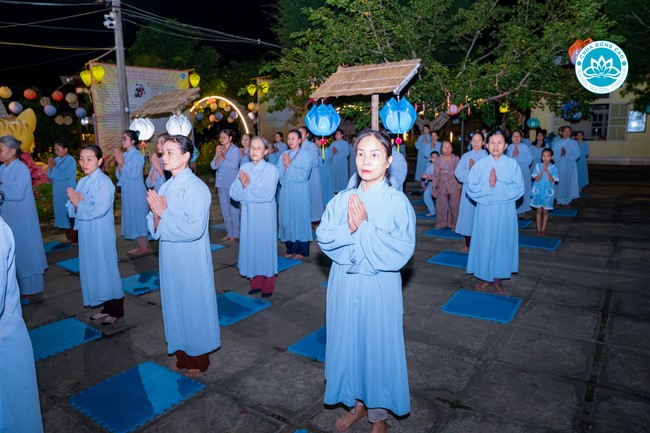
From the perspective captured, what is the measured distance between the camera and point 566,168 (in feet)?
38.5

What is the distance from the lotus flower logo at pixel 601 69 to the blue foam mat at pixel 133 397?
27.2ft

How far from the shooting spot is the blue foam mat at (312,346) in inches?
168

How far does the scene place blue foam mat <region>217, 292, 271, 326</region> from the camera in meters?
5.16

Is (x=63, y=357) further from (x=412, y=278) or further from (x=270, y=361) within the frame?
(x=412, y=278)

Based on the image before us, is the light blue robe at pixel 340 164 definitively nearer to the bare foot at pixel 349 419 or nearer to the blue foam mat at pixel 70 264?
the blue foam mat at pixel 70 264

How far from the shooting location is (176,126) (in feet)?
29.3

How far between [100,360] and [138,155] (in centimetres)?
438

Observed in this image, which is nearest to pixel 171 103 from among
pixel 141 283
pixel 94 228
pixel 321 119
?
pixel 321 119

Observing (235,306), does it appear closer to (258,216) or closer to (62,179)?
(258,216)

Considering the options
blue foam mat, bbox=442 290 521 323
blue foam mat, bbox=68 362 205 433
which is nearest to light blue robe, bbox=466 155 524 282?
blue foam mat, bbox=442 290 521 323

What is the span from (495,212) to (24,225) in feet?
19.6

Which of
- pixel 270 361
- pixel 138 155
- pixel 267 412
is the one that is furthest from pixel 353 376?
pixel 138 155

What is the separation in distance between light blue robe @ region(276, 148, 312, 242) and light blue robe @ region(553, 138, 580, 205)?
24.8 feet

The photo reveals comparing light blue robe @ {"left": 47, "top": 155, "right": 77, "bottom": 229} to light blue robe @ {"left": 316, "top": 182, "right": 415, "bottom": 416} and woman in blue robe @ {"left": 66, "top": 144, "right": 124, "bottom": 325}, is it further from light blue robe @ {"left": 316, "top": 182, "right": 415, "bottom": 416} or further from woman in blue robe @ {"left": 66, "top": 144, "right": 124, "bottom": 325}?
light blue robe @ {"left": 316, "top": 182, "right": 415, "bottom": 416}
